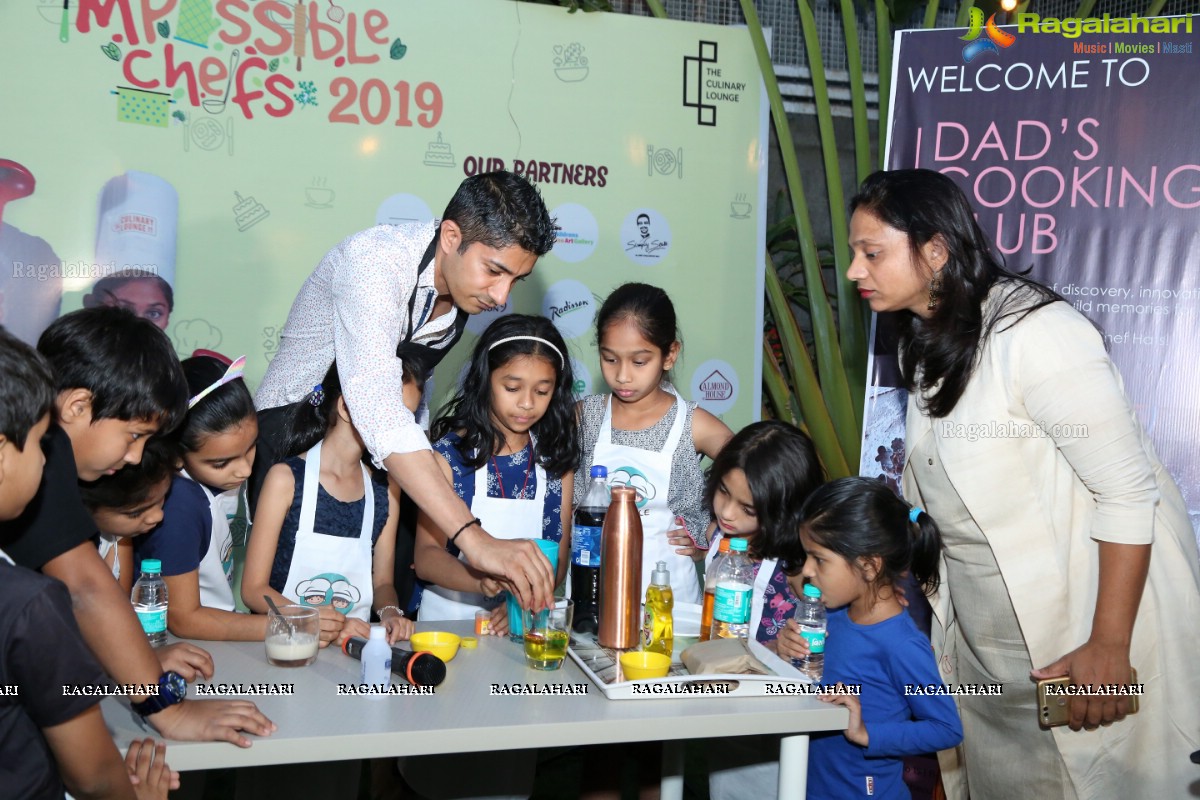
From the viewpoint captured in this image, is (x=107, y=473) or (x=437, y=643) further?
(x=437, y=643)

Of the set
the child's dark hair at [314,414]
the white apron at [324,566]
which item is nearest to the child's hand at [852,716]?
the white apron at [324,566]

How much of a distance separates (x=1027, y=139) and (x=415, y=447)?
96.2 inches

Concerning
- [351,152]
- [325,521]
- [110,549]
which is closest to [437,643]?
[325,521]

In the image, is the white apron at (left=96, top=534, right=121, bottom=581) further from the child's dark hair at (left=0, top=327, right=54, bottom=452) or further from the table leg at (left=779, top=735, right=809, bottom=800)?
the table leg at (left=779, top=735, right=809, bottom=800)

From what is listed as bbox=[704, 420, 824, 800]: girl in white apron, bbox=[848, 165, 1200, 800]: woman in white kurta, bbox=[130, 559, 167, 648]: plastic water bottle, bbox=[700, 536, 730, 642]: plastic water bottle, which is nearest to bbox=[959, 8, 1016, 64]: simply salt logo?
bbox=[848, 165, 1200, 800]: woman in white kurta

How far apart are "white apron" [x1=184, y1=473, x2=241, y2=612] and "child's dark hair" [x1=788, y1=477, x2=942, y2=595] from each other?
1.39m

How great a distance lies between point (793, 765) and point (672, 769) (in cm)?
67

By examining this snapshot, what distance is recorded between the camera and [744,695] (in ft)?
5.98

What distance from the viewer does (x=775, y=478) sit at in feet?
8.13

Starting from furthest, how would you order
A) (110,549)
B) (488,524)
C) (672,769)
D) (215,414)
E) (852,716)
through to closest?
(488,524) < (672,769) < (215,414) < (110,549) < (852,716)

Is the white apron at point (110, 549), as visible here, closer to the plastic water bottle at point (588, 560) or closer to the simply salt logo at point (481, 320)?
the plastic water bottle at point (588, 560)

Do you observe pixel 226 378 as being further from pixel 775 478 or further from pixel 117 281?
pixel 117 281

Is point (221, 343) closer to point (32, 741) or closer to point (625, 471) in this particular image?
point (625, 471)

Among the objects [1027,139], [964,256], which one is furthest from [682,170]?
[964,256]
